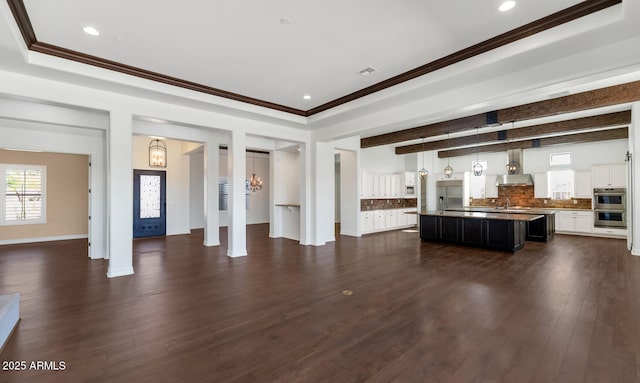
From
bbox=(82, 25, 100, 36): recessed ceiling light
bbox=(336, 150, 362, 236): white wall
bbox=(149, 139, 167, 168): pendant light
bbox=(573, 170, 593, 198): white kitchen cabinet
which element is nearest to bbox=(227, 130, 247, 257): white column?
bbox=(82, 25, 100, 36): recessed ceiling light

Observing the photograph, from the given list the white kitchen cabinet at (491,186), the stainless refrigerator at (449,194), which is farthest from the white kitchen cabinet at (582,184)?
the stainless refrigerator at (449,194)

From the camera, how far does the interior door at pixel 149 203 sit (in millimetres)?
8648

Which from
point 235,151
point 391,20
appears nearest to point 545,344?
point 391,20

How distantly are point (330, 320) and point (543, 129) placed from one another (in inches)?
311

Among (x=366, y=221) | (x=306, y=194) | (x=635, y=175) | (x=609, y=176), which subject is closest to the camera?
(x=635, y=175)

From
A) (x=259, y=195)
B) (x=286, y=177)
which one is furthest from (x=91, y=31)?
(x=259, y=195)

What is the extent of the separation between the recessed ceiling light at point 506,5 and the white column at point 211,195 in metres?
6.67

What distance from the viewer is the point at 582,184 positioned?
28.6 feet

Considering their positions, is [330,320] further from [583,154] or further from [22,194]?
[583,154]

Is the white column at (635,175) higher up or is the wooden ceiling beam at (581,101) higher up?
the wooden ceiling beam at (581,101)

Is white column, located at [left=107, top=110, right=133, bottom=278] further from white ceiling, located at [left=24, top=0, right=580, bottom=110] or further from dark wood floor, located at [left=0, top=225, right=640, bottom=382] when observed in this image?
white ceiling, located at [left=24, top=0, right=580, bottom=110]

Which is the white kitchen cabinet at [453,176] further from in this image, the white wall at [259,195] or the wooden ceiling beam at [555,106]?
the white wall at [259,195]

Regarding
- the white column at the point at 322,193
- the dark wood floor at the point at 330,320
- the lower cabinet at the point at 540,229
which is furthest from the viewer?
the lower cabinet at the point at 540,229

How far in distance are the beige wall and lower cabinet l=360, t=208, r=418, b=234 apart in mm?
8450
